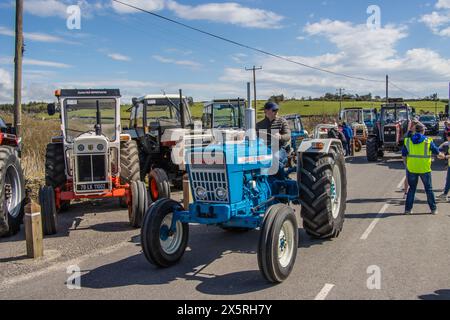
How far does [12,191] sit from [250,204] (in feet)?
14.7

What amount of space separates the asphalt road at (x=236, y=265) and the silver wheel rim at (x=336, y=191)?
0.40 meters

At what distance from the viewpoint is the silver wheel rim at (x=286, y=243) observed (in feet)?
17.0

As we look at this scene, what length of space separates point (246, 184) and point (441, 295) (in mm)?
2442

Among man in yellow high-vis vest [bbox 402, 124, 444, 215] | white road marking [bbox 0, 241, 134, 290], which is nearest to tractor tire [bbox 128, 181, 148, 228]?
white road marking [bbox 0, 241, 134, 290]

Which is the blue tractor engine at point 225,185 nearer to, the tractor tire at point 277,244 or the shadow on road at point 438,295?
the tractor tire at point 277,244

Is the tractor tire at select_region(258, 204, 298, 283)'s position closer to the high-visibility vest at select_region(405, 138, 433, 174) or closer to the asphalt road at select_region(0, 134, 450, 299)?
the asphalt road at select_region(0, 134, 450, 299)

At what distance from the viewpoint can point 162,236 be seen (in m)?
5.66

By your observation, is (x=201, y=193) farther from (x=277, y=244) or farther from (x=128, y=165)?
(x=128, y=165)

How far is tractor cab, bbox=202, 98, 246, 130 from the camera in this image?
1739cm

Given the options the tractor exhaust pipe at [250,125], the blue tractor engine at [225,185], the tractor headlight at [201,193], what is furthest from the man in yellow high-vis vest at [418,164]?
the tractor headlight at [201,193]

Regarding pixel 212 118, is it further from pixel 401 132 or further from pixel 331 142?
pixel 331 142

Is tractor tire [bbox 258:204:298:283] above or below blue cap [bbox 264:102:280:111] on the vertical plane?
below

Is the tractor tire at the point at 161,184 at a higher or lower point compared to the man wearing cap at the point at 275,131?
lower

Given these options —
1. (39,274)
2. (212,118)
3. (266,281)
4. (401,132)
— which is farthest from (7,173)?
(401,132)
